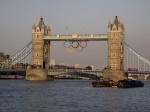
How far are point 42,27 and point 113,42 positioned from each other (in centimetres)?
2148

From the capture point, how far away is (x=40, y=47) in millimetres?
124312

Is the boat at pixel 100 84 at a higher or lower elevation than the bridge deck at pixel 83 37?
lower

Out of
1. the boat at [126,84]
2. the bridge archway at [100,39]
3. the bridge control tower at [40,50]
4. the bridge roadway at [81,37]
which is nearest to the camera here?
the boat at [126,84]

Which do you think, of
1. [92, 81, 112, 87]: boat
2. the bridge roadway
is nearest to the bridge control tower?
the bridge roadway

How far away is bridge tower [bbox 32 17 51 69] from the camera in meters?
125

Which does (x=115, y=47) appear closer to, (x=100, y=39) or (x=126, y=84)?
(x=100, y=39)

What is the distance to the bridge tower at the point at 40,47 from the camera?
124812 mm

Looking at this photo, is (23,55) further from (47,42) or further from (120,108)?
(120,108)

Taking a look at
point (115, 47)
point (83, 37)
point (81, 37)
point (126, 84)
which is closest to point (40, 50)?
point (81, 37)

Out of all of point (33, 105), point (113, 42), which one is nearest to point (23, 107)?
point (33, 105)

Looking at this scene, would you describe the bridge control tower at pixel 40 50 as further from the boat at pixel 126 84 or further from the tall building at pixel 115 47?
the boat at pixel 126 84

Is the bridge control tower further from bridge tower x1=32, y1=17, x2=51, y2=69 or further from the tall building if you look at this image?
the tall building

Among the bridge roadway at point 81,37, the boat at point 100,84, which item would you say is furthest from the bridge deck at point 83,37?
the boat at point 100,84

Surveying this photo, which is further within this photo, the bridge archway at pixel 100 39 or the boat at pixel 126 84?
the bridge archway at pixel 100 39
